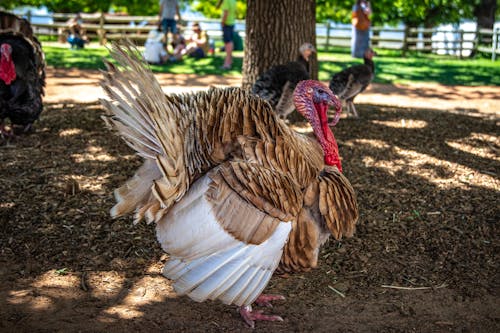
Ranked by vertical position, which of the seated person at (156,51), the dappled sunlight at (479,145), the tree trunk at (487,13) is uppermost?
the tree trunk at (487,13)

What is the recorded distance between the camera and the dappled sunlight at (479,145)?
21.7 ft

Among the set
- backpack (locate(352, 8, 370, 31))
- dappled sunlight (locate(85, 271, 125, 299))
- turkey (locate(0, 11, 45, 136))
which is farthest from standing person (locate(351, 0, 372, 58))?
dappled sunlight (locate(85, 271, 125, 299))

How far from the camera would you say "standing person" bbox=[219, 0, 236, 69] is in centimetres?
1429

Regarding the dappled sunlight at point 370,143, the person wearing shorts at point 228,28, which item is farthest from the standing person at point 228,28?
the dappled sunlight at point 370,143

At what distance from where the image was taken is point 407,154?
6.57 m

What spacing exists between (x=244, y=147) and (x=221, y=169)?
23 centimetres

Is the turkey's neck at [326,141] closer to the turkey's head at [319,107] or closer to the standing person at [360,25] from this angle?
the turkey's head at [319,107]

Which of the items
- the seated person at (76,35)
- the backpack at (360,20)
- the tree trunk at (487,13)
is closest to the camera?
the backpack at (360,20)

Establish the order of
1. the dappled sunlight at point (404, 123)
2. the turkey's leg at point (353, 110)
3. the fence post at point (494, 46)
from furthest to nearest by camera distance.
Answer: the fence post at point (494, 46)
the turkey's leg at point (353, 110)
the dappled sunlight at point (404, 123)

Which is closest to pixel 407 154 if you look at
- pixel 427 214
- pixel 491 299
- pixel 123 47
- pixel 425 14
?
pixel 427 214

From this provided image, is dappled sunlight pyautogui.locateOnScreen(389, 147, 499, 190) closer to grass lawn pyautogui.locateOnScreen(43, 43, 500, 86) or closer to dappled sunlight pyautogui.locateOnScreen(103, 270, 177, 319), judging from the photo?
dappled sunlight pyautogui.locateOnScreen(103, 270, 177, 319)

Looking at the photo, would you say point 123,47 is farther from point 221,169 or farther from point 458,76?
point 458,76

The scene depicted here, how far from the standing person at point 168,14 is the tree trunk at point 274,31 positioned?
767cm

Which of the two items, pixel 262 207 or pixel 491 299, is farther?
pixel 491 299
